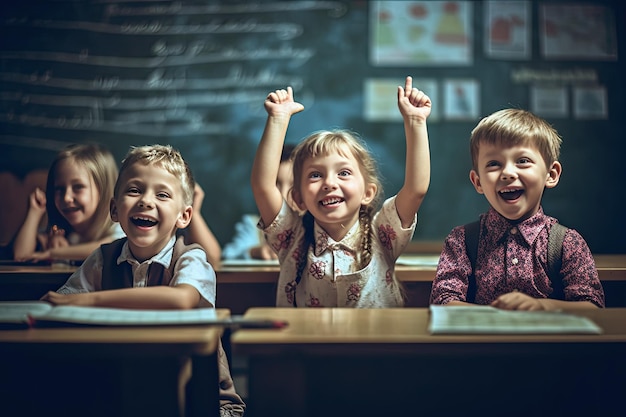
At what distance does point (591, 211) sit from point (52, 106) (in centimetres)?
343

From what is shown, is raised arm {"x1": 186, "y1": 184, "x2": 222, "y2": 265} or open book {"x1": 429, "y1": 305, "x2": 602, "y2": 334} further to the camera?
raised arm {"x1": 186, "y1": 184, "x2": 222, "y2": 265}

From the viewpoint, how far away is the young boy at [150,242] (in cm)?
178

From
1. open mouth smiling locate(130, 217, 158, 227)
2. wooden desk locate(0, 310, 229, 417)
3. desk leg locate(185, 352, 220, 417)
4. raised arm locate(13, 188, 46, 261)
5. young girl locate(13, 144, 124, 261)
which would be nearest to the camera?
wooden desk locate(0, 310, 229, 417)

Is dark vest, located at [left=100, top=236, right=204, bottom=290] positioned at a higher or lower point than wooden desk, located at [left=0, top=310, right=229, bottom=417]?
higher

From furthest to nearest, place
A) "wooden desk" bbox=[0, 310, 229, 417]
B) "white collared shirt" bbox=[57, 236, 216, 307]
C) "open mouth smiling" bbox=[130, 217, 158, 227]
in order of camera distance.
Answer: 1. "open mouth smiling" bbox=[130, 217, 158, 227]
2. "white collared shirt" bbox=[57, 236, 216, 307]
3. "wooden desk" bbox=[0, 310, 229, 417]

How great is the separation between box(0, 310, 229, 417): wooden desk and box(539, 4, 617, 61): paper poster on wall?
372cm

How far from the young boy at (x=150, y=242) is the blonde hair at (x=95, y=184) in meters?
0.77

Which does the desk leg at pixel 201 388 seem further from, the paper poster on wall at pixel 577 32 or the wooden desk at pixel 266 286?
the paper poster on wall at pixel 577 32

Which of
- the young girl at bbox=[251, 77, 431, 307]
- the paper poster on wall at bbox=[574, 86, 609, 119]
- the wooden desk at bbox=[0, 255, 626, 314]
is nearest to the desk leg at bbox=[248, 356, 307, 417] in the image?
the young girl at bbox=[251, 77, 431, 307]

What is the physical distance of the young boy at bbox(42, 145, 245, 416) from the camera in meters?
1.78

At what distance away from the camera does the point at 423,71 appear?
453cm

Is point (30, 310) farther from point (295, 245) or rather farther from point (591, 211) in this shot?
point (591, 211)

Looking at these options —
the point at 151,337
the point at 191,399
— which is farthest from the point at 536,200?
the point at 151,337

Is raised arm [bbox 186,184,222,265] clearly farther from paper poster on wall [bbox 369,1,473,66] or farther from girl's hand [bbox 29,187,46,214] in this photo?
paper poster on wall [bbox 369,1,473,66]
